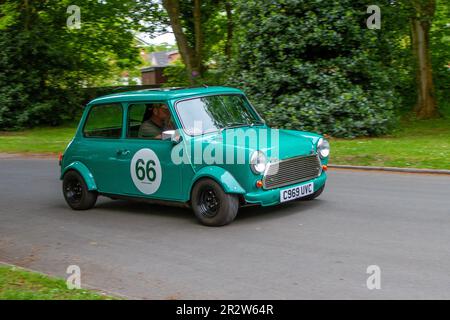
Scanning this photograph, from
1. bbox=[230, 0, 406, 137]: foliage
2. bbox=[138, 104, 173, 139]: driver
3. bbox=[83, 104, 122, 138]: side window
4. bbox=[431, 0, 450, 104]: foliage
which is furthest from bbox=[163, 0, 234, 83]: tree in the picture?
bbox=[138, 104, 173, 139]: driver

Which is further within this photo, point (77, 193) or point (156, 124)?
point (77, 193)

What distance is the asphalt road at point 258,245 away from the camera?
18.8ft

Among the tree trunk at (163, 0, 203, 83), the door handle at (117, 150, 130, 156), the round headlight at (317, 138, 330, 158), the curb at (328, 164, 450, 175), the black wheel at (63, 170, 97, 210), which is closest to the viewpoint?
the round headlight at (317, 138, 330, 158)

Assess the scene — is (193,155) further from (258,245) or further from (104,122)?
(104,122)

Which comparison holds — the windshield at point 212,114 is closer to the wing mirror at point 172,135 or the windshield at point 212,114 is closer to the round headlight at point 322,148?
the wing mirror at point 172,135

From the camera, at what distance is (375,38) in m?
19.6

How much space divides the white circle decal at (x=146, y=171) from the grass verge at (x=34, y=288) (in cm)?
281

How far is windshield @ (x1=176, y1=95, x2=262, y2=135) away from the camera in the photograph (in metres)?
8.61

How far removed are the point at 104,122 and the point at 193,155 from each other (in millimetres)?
2004

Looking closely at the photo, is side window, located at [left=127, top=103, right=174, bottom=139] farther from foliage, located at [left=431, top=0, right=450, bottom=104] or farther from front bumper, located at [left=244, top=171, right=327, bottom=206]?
foliage, located at [left=431, top=0, right=450, bottom=104]

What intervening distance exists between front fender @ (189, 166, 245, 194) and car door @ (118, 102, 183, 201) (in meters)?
0.56

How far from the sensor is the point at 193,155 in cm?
836

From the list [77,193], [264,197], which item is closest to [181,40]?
[77,193]

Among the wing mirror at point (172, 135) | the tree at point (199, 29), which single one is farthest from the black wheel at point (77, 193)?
the tree at point (199, 29)
